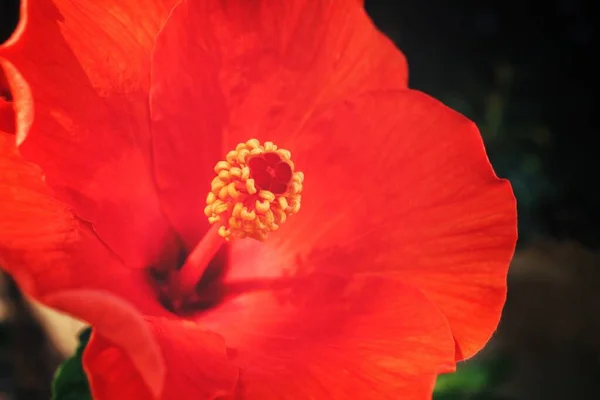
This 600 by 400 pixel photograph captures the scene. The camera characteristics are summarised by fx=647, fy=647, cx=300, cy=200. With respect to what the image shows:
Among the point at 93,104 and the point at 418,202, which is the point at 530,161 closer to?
the point at 418,202

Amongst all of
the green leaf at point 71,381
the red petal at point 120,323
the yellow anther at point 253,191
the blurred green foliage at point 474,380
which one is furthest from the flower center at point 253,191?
the blurred green foliage at point 474,380

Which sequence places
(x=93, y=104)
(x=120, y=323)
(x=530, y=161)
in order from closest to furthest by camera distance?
1. (x=120, y=323)
2. (x=93, y=104)
3. (x=530, y=161)

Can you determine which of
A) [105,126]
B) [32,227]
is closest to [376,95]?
[105,126]

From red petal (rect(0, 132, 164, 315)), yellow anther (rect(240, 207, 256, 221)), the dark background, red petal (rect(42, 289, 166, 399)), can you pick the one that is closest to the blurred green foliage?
the dark background

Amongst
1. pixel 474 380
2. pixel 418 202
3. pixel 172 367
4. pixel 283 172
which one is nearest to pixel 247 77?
pixel 283 172

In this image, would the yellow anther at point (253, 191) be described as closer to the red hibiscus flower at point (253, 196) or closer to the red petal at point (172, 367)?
the red hibiscus flower at point (253, 196)

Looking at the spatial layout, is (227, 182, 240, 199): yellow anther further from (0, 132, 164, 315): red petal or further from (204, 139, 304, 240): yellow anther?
(0, 132, 164, 315): red petal
